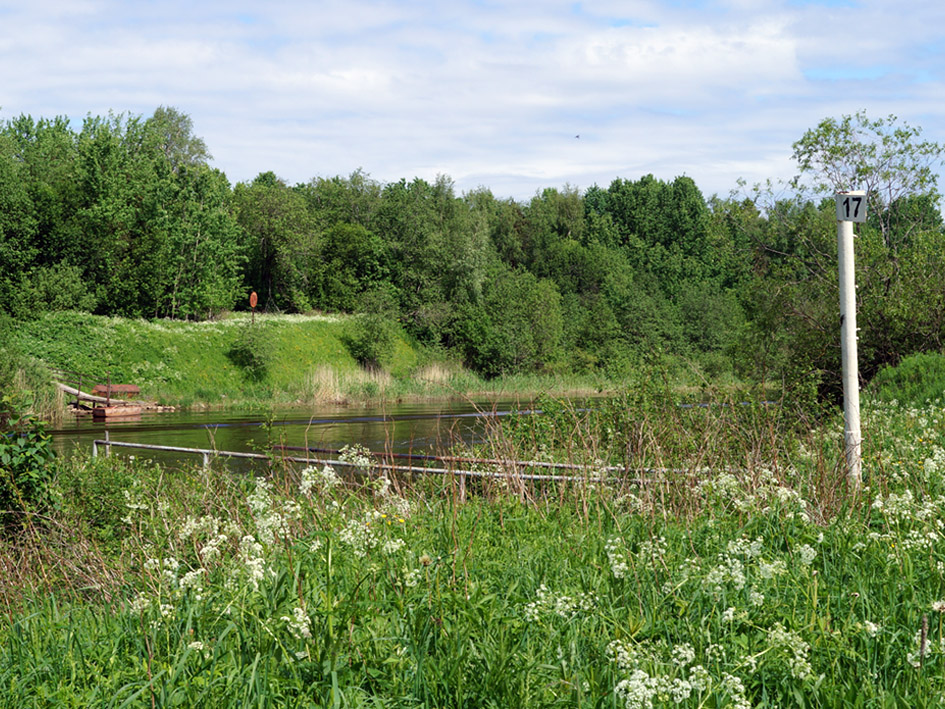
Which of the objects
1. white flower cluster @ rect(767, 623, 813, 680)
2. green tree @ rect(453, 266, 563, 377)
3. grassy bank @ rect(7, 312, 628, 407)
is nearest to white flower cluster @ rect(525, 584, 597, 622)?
white flower cluster @ rect(767, 623, 813, 680)

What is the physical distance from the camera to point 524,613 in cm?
356

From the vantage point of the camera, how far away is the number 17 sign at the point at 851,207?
703cm

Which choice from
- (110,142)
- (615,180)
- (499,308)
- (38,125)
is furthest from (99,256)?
(615,180)

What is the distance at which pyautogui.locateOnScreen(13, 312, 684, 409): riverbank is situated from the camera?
37688mm

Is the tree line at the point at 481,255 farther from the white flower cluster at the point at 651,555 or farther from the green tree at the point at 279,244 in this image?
the white flower cluster at the point at 651,555

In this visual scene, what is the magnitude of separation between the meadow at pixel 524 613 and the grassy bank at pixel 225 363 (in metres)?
28.7

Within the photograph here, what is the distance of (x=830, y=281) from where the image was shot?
2030 centimetres

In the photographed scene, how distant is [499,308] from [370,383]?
23.0 meters

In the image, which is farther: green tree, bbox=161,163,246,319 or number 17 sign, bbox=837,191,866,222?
green tree, bbox=161,163,246,319

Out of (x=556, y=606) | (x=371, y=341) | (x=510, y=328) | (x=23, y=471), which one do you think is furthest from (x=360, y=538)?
(x=510, y=328)

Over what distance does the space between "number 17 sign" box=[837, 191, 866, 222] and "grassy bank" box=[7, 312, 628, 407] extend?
26.7 metres

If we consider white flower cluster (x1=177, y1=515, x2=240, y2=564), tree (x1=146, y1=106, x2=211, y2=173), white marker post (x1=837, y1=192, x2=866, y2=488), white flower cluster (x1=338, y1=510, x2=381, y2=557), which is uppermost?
tree (x1=146, y1=106, x2=211, y2=173)

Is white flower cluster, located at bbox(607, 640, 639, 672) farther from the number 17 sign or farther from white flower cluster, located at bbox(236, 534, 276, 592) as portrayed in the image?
the number 17 sign

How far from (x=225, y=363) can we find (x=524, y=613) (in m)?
41.3
